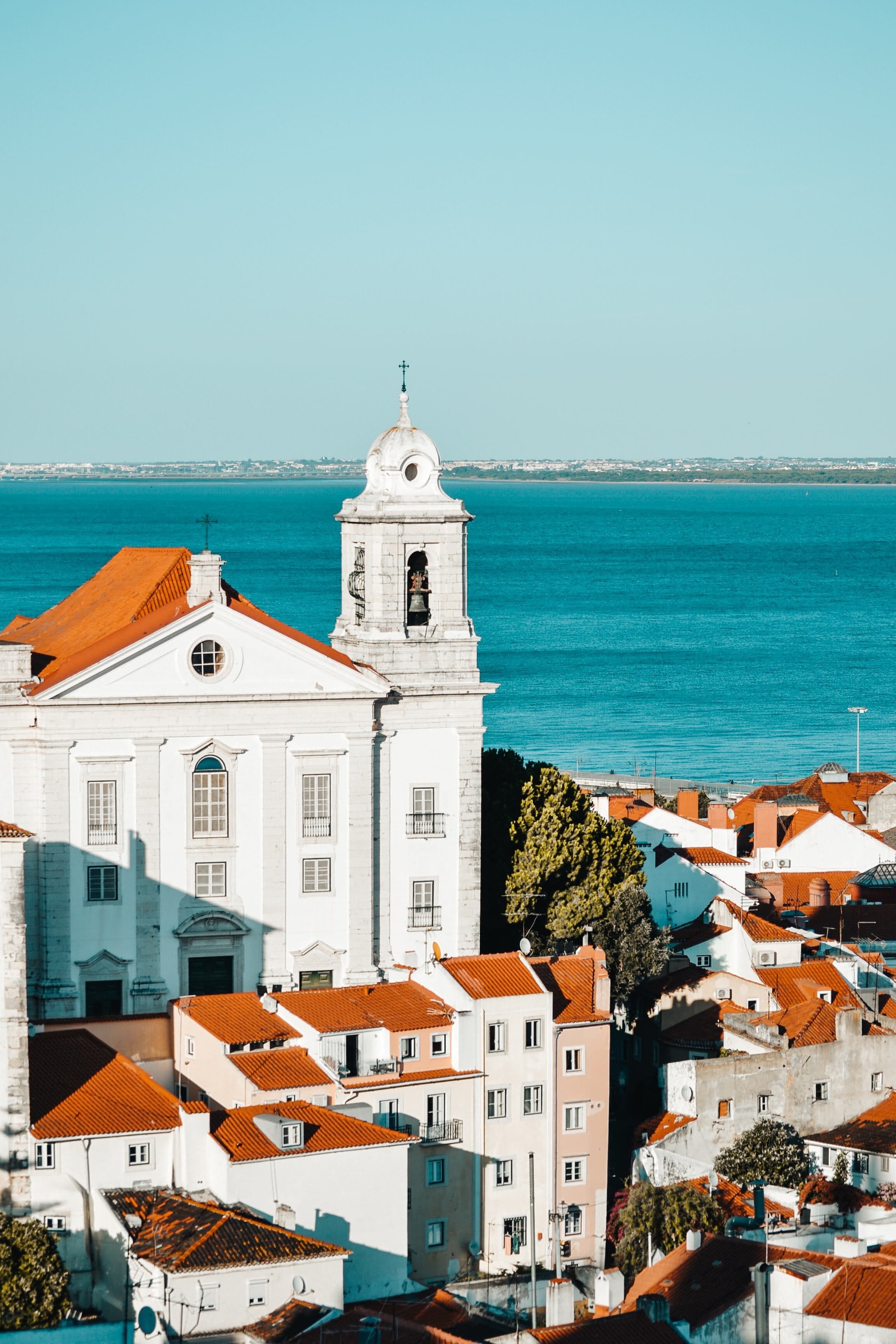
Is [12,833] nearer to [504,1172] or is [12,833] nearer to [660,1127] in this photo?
[504,1172]

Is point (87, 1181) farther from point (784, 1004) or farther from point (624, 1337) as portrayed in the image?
point (784, 1004)

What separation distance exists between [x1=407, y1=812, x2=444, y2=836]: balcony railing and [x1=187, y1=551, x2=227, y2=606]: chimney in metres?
5.60

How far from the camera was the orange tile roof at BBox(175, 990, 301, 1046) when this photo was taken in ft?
128

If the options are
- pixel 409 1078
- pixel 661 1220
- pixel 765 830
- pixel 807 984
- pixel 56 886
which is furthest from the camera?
pixel 765 830

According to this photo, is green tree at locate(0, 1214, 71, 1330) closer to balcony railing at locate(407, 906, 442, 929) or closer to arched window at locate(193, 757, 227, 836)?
arched window at locate(193, 757, 227, 836)

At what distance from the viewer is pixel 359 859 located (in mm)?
44312

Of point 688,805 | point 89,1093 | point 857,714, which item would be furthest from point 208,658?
point 857,714

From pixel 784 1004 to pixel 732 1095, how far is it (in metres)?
5.44

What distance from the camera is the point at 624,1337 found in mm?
29594

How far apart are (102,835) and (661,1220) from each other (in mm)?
12292

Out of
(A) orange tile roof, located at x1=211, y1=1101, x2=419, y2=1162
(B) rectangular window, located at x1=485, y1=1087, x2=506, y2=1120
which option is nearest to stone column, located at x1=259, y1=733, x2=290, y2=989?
(B) rectangular window, located at x1=485, y1=1087, x2=506, y2=1120

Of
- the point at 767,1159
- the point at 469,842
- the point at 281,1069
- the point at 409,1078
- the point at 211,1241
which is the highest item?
the point at 469,842

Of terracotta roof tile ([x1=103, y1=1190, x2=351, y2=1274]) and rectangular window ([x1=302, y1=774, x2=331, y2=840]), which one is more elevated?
rectangular window ([x1=302, y1=774, x2=331, y2=840])

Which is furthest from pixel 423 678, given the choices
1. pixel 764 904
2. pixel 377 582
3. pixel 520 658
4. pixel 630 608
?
pixel 630 608
